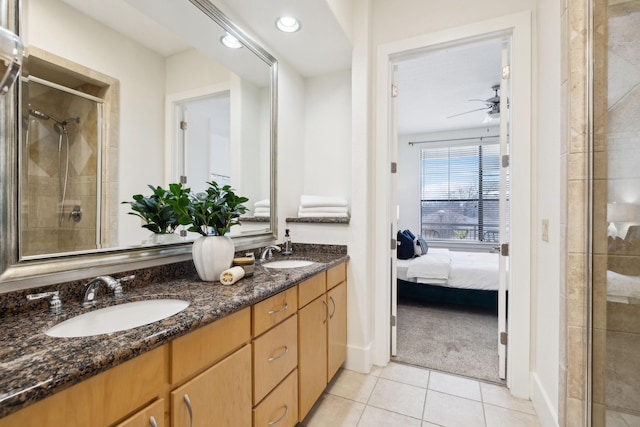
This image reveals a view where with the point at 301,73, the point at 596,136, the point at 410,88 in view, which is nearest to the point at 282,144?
the point at 301,73

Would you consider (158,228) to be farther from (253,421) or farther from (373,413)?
(373,413)

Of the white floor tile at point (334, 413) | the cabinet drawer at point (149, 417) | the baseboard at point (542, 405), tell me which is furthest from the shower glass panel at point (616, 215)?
the cabinet drawer at point (149, 417)

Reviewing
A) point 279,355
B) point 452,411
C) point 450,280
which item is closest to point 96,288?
point 279,355

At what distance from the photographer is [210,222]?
4.60 feet

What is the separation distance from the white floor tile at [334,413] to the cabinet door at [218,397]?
0.67m

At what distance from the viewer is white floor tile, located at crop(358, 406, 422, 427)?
159 cm

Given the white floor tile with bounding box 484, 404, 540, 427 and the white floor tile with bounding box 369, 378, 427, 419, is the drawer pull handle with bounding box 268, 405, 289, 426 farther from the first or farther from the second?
the white floor tile with bounding box 484, 404, 540, 427

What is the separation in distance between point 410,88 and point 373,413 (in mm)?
3393

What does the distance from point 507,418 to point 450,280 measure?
1.69 meters

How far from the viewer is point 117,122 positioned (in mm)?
1188

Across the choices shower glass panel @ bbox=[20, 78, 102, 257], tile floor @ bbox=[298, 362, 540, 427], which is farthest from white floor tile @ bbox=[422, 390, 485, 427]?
shower glass panel @ bbox=[20, 78, 102, 257]

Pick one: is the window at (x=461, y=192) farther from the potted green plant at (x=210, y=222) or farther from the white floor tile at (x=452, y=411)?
the potted green plant at (x=210, y=222)

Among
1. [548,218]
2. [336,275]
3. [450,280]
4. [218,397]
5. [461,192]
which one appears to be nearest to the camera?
[218,397]

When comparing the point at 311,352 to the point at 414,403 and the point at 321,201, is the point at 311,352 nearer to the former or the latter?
the point at 414,403
